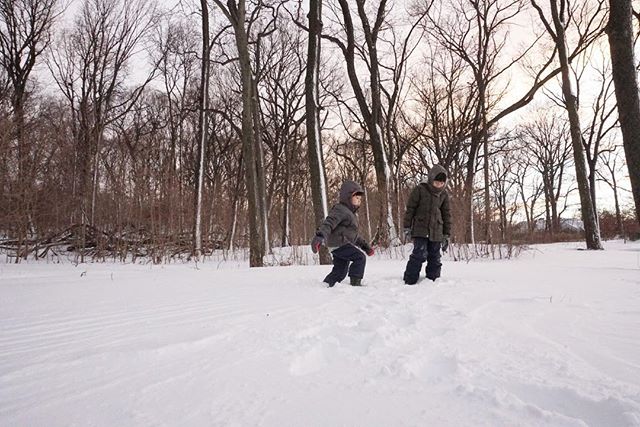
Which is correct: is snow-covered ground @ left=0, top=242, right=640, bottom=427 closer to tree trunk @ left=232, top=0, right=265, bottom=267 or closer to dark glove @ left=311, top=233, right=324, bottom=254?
dark glove @ left=311, top=233, right=324, bottom=254

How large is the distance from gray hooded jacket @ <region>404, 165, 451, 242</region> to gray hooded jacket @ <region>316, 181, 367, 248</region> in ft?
2.53

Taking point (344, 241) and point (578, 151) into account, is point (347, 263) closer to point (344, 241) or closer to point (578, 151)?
point (344, 241)

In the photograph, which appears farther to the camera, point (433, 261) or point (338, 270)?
point (433, 261)

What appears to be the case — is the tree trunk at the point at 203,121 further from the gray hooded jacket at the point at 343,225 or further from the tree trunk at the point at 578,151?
the tree trunk at the point at 578,151

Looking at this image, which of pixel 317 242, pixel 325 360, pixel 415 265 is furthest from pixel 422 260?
pixel 325 360

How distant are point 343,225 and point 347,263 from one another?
0.52 meters

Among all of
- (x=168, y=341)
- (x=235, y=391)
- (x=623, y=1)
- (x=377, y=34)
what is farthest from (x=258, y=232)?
(x=377, y=34)

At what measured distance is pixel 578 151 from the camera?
12016 millimetres

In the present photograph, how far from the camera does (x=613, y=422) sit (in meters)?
1.22

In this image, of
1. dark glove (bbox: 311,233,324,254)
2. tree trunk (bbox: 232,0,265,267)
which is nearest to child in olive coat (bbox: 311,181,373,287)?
dark glove (bbox: 311,233,324,254)

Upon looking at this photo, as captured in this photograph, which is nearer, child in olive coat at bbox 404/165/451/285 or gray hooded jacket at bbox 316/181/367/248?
gray hooded jacket at bbox 316/181/367/248

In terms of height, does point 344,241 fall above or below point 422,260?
above

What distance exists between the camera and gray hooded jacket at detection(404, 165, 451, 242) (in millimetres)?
4914

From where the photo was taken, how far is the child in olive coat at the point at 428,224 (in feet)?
15.8
